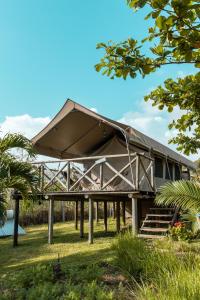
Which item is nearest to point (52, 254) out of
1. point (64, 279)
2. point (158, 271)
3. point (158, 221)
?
point (158, 221)

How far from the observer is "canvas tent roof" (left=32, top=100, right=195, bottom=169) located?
12.2 m

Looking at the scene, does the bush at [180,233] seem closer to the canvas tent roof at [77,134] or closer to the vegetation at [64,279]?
the vegetation at [64,279]

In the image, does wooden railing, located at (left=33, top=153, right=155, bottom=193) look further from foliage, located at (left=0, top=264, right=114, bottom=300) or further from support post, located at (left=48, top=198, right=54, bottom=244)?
foliage, located at (left=0, top=264, right=114, bottom=300)

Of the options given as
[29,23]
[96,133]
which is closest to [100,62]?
[29,23]

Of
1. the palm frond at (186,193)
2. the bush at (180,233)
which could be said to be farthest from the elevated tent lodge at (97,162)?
the palm frond at (186,193)

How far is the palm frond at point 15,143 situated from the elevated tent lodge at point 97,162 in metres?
3.84

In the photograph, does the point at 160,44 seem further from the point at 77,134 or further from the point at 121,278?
the point at 77,134

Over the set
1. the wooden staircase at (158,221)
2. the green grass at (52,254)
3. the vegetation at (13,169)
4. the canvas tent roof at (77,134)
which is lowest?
the green grass at (52,254)

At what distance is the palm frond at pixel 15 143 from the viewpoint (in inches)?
305

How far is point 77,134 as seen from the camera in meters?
14.0

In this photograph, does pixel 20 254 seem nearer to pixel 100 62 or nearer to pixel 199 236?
pixel 199 236

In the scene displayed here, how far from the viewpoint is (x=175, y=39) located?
324 centimetres

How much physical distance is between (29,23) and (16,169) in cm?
409

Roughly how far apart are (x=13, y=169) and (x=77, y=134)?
642 centimetres
